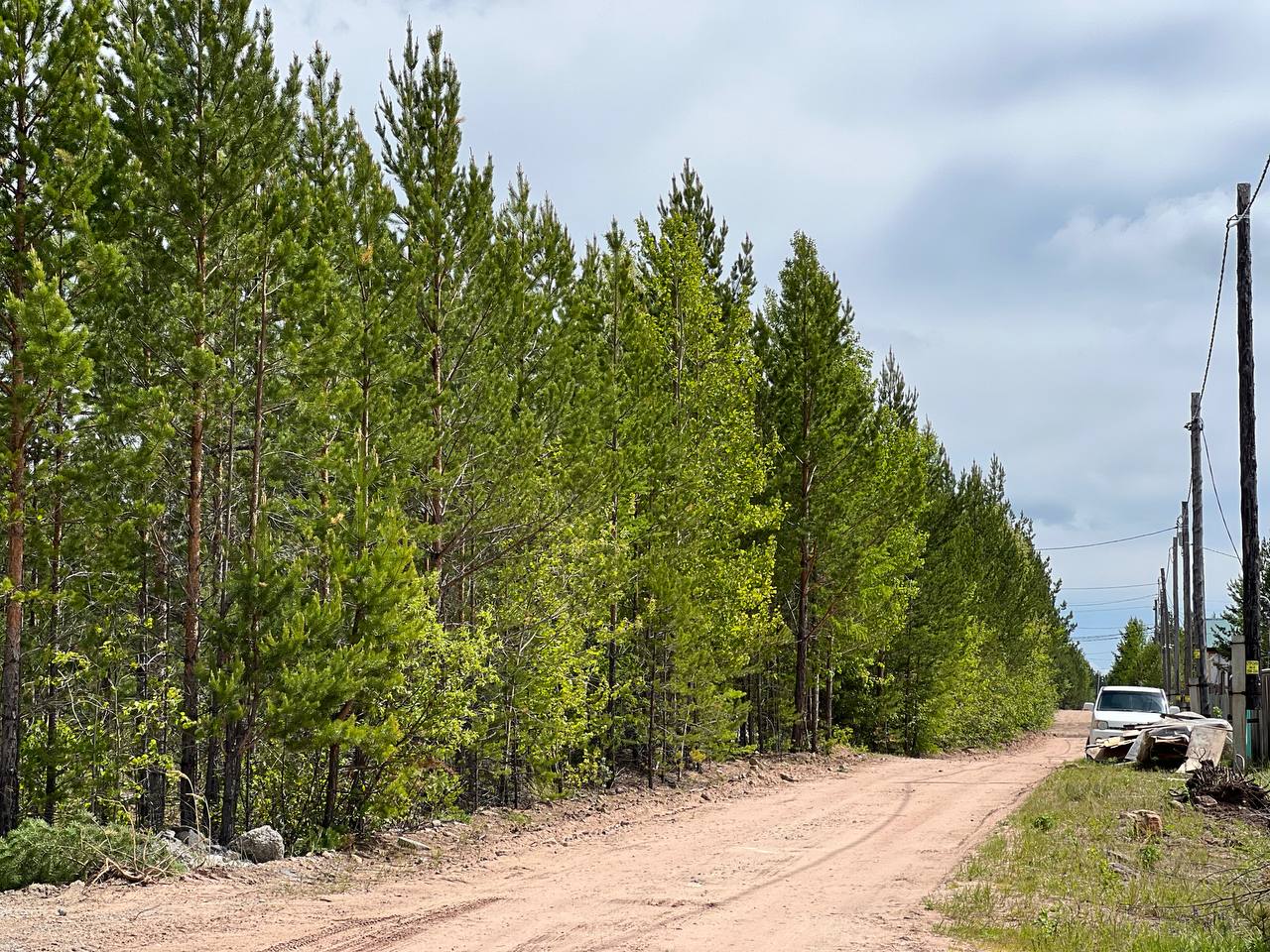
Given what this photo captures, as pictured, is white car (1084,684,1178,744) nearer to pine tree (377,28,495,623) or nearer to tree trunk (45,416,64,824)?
pine tree (377,28,495,623)

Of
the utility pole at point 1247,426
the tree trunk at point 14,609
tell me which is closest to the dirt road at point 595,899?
the tree trunk at point 14,609

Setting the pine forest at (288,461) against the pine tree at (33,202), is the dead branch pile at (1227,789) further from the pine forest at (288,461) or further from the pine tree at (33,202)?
the pine tree at (33,202)

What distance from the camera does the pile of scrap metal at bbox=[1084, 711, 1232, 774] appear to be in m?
Result: 22.0

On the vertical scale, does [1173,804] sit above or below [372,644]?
below

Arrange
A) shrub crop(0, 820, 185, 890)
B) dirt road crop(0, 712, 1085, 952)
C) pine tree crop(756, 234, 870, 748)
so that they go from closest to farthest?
dirt road crop(0, 712, 1085, 952) < shrub crop(0, 820, 185, 890) < pine tree crop(756, 234, 870, 748)

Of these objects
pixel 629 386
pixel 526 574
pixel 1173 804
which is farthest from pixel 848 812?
pixel 629 386

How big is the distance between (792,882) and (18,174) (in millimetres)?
10932

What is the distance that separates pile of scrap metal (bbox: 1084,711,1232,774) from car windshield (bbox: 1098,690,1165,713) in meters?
2.28

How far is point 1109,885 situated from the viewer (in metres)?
10.3

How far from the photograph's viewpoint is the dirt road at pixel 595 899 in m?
8.65

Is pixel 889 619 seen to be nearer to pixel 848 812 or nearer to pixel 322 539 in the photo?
pixel 848 812

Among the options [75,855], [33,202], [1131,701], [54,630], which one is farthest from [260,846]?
[1131,701]

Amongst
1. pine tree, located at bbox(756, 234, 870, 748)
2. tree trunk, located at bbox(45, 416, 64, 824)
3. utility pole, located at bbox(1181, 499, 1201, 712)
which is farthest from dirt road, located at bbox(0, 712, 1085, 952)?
utility pole, located at bbox(1181, 499, 1201, 712)

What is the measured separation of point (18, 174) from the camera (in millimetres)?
12211
